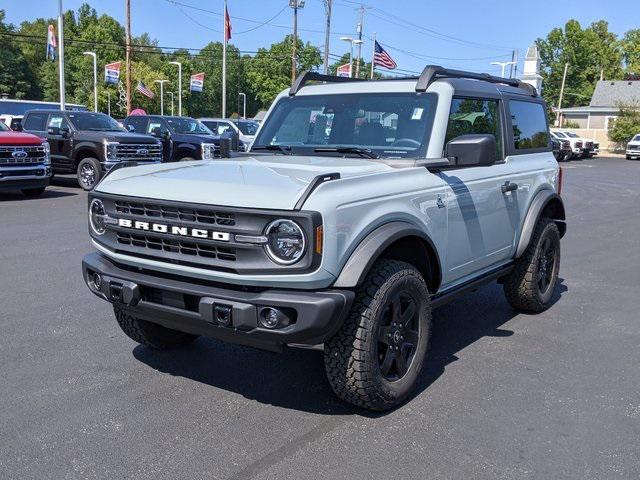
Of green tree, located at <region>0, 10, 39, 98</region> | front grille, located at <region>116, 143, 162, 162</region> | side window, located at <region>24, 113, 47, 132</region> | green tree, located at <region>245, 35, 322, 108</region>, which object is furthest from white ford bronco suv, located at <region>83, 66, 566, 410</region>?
green tree, located at <region>245, 35, 322, 108</region>

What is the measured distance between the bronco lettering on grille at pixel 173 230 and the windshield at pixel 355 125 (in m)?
1.46

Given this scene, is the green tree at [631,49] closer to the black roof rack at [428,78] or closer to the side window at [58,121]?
the side window at [58,121]

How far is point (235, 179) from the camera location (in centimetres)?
356

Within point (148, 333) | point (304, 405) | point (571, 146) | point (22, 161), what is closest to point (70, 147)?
point (22, 161)

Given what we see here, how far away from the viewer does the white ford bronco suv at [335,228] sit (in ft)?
10.6

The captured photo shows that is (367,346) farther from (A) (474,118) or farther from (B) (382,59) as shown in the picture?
(B) (382,59)

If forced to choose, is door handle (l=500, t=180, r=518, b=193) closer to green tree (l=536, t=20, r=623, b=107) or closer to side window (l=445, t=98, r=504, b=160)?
side window (l=445, t=98, r=504, b=160)

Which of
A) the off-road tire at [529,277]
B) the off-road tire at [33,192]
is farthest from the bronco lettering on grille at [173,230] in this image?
the off-road tire at [33,192]

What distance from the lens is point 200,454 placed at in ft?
10.7

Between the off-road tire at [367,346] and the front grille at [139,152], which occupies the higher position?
the front grille at [139,152]

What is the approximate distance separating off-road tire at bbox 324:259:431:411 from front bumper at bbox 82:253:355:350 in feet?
0.73

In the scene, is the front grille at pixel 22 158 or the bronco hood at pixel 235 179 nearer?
the bronco hood at pixel 235 179

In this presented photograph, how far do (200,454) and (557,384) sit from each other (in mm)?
2429

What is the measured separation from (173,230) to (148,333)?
4.27 feet
